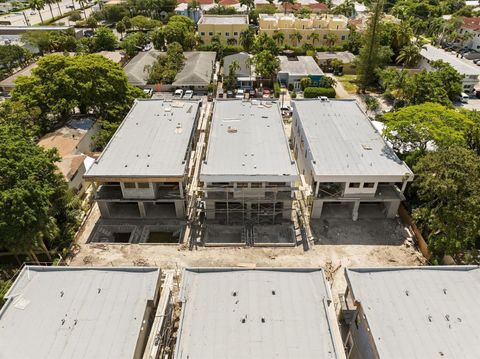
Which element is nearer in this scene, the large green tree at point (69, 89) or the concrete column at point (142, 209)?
the concrete column at point (142, 209)

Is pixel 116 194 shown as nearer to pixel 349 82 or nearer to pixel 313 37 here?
pixel 349 82

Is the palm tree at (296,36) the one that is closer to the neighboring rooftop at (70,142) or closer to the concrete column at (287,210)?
the neighboring rooftop at (70,142)

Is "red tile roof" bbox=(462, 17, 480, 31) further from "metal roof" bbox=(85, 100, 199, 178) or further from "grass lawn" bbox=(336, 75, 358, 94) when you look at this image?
"metal roof" bbox=(85, 100, 199, 178)

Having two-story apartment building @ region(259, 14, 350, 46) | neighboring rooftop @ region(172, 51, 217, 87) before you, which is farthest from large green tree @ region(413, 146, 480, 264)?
two-story apartment building @ region(259, 14, 350, 46)

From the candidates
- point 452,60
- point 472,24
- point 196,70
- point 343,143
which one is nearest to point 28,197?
point 343,143

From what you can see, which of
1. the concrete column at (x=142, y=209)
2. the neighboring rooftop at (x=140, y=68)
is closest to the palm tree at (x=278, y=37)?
the neighboring rooftop at (x=140, y=68)

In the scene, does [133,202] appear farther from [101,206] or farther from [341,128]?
[341,128]
